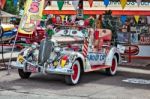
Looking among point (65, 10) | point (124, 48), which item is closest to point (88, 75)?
point (124, 48)

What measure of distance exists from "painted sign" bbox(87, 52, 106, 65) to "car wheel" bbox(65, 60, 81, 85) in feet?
2.88

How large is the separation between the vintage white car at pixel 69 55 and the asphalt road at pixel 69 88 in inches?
13.6

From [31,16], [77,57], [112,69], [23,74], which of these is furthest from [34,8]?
[112,69]

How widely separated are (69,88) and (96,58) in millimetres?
2247

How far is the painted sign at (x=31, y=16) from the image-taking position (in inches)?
502

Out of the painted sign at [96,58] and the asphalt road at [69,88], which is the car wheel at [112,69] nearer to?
the asphalt road at [69,88]

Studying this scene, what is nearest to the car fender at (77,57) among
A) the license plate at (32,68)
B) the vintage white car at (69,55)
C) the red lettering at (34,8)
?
the vintage white car at (69,55)

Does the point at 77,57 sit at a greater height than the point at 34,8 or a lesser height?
lesser

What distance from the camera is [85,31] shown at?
543 inches

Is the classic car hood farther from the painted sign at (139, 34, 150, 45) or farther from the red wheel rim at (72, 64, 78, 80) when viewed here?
the painted sign at (139, 34, 150, 45)

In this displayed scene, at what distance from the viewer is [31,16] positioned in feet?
41.9

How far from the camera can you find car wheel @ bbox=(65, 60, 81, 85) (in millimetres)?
12391

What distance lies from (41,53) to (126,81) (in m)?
2.74

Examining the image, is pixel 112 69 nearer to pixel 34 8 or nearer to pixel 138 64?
pixel 138 64
